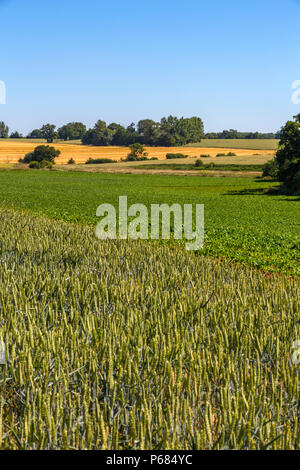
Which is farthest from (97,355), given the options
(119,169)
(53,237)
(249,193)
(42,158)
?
(42,158)

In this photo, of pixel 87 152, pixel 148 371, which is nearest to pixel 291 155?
pixel 148 371

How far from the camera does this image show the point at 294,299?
8.05 meters

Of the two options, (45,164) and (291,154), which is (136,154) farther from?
(291,154)

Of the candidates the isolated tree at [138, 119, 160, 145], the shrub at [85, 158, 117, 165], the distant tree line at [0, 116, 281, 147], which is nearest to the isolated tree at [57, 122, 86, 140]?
the distant tree line at [0, 116, 281, 147]

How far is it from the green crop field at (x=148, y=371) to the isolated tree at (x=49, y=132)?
174 m

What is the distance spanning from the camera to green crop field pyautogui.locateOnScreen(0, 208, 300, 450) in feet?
12.0

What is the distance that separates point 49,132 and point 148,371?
18006cm

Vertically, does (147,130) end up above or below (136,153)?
above

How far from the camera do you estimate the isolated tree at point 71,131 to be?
620 feet

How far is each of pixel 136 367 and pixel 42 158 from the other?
110589 mm

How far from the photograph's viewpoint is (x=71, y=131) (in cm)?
18900

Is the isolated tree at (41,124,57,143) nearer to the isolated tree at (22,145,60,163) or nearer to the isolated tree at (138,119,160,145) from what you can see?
the isolated tree at (138,119,160,145)

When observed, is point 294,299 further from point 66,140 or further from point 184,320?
point 66,140
